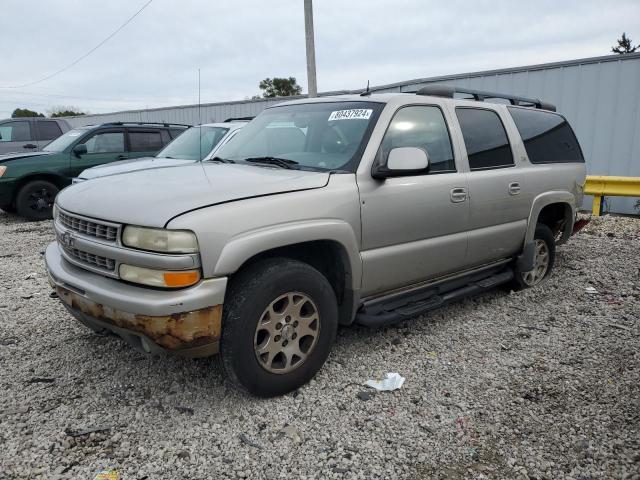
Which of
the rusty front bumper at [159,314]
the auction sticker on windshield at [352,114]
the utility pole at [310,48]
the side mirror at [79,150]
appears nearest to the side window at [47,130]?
the side mirror at [79,150]

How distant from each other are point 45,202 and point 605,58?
10422mm

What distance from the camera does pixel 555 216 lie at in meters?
5.29

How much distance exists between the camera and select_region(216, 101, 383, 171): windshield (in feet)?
10.8

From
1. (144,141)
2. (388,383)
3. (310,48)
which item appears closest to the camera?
(388,383)

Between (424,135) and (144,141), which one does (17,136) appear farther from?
(424,135)

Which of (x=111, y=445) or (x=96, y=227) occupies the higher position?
(x=96, y=227)

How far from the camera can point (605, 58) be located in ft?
28.9

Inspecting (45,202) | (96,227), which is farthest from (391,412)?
(45,202)

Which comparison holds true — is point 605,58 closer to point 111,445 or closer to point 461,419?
point 461,419

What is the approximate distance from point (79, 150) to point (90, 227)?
24.2 feet

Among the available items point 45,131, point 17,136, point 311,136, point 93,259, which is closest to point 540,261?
point 311,136

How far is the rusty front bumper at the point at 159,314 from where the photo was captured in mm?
2400

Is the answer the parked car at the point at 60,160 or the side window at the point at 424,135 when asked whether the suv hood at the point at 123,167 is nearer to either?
the parked car at the point at 60,160

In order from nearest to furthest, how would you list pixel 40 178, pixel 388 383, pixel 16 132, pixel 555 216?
1. pixel 388 383
2. pixel 555 216
3. pixel 40 178
4. pixel 16 132
